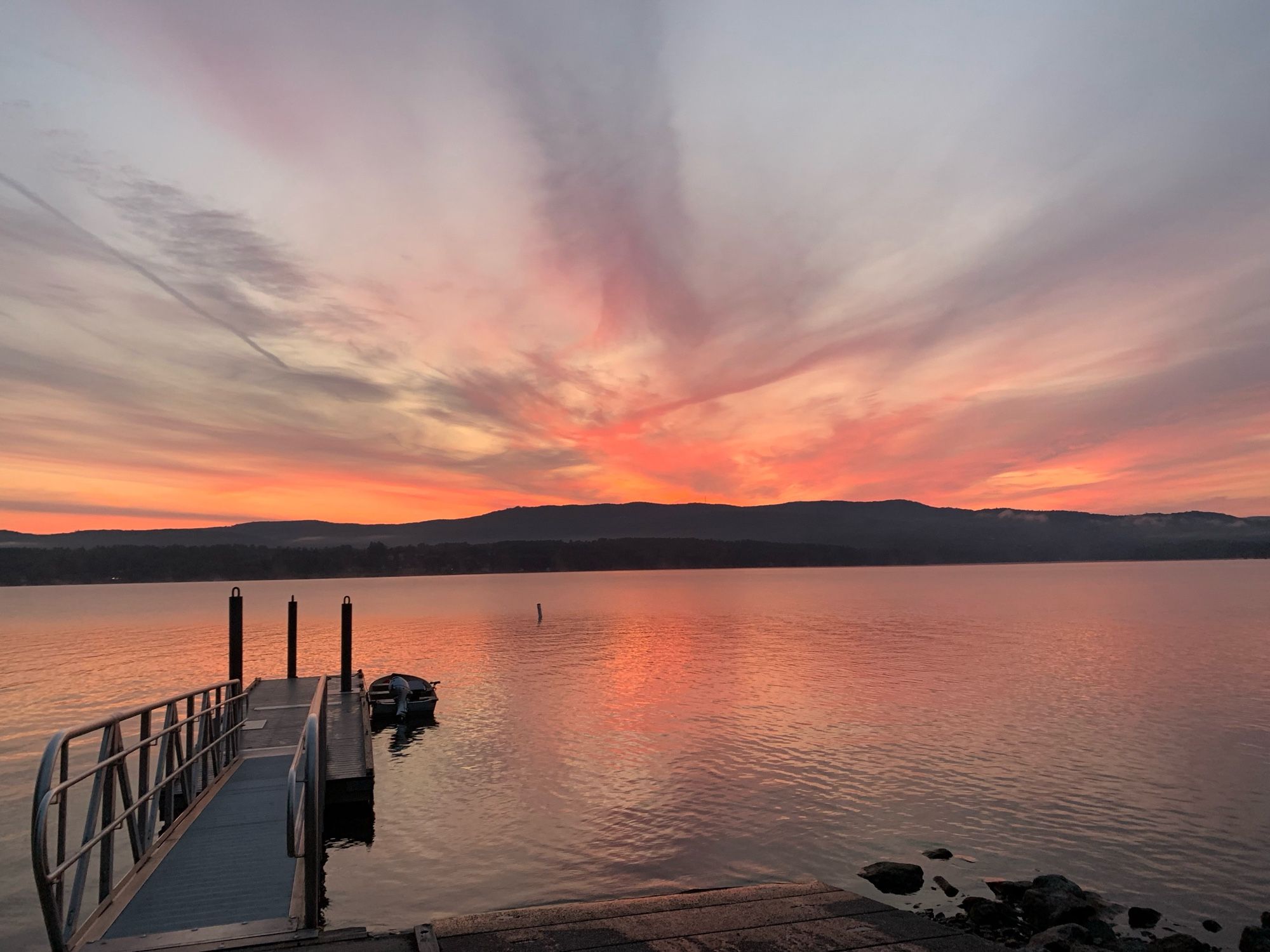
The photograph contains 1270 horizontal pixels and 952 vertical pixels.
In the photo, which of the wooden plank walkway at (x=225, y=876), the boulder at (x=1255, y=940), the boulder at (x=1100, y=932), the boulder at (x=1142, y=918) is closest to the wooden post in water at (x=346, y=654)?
the wooden plank walkway at (x=225, y=876)

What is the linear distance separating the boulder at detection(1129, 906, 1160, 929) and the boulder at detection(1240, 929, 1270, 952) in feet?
Answer: 4.09

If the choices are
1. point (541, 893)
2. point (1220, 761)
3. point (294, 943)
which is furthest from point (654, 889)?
point (1220, 761)

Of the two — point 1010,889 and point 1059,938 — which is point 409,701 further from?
point 1059,938

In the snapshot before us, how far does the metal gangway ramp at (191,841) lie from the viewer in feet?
23.9

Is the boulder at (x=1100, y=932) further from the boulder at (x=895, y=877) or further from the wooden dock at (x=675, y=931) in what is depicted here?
the wooden dock at (x=675, y=931)

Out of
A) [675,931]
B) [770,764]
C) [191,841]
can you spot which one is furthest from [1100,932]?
[191,841]

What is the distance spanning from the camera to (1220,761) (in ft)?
83.3

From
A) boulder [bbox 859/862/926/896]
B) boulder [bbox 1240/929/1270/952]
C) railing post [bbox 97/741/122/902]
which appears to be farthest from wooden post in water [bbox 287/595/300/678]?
boulder [bbox 1240/929/1270/952]

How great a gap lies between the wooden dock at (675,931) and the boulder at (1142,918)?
26.8 feet

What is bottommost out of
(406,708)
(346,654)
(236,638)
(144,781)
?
(406,708)

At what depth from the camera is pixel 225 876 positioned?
33.0 feet

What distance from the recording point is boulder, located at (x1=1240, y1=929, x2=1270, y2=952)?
12.5 metres

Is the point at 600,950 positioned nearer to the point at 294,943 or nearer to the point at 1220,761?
the point at 294,943

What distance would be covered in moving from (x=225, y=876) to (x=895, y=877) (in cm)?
1197
